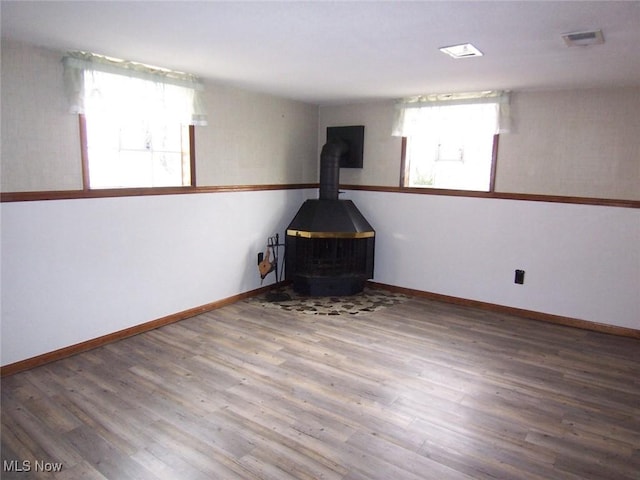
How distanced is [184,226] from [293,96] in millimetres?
1809

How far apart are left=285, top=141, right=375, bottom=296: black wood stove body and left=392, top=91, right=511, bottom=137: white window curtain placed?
77 cm

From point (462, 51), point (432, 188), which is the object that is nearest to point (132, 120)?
point (462, 51)

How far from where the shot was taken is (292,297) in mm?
4566

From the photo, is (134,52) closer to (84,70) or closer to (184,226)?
(84,70)

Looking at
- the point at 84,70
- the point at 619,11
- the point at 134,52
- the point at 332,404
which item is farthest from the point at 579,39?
the point at 84,70

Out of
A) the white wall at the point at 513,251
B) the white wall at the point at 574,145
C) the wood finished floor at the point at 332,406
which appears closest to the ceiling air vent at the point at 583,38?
the white wall at the point at 574,145

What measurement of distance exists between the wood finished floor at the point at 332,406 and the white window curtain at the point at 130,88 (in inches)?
69.8

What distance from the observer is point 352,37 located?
7.83 ft

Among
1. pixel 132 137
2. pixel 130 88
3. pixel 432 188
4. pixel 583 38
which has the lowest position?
pixel 432 188

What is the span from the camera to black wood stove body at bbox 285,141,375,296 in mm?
4484

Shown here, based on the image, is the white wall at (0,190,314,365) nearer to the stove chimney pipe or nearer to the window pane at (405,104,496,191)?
the stove chimney pipe

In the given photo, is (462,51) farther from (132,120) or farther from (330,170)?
(132,120)

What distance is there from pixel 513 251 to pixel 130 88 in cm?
361

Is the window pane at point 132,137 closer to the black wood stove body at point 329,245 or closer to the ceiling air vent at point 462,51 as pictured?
the black wood stove body at point 329,245
